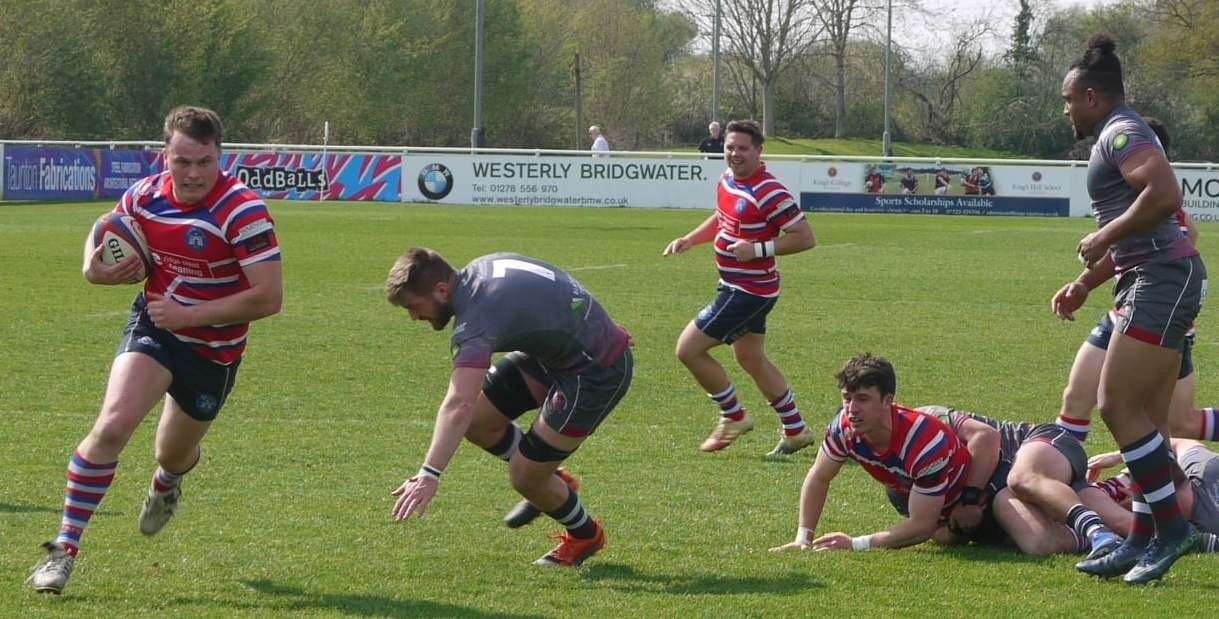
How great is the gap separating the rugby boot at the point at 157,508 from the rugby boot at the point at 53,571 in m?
0.73

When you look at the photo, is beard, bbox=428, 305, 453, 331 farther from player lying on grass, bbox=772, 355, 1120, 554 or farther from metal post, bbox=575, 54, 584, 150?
metal post, bbox=575, 54, 584, 150

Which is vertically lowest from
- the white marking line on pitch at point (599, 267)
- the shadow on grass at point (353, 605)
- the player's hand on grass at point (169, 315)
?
the white marking line on pitch at point (599, 267)

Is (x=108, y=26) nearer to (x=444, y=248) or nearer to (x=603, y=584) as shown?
(x=444, y=248)

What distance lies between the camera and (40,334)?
44.6 ft

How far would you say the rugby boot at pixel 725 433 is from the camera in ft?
30.3

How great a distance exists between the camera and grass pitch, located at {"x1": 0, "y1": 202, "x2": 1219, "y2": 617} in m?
5.86

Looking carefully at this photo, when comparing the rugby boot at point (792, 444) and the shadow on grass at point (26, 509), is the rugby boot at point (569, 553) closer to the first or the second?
the shadow on grass at point (26, 509)

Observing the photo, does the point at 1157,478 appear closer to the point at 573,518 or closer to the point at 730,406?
the point at 573,518

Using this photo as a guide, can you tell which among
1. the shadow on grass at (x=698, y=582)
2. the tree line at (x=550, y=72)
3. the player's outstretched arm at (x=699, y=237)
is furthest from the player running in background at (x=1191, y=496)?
the tree line at (x=550, y=72)

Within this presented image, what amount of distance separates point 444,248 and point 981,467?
17.0m

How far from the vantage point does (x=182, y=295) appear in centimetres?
612

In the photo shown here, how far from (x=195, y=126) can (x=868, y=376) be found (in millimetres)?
2781

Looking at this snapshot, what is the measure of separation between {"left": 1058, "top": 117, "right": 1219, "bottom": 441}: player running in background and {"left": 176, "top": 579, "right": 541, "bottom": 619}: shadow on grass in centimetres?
333

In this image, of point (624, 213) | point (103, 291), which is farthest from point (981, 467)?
point (624, 213)
